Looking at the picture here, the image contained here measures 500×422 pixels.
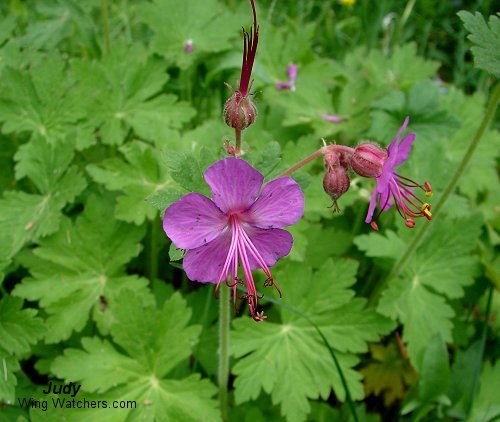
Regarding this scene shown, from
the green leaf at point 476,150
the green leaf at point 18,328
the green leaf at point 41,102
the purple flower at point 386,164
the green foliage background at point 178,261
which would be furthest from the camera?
the green leaf at point 476,150

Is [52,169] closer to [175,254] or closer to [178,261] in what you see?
[178,261]

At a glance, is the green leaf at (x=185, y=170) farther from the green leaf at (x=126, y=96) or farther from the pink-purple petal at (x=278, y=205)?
the green leaf at (x=126, y=96)

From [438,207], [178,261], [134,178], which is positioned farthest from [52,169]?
[438,207]

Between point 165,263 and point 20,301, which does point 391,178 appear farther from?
point 165,263

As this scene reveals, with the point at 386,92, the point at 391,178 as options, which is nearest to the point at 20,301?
the point at 391,178

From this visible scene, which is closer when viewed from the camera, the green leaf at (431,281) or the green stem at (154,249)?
the green leaf at (431,281)

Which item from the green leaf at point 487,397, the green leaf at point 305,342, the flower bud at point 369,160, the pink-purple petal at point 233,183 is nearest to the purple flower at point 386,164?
the flower bud at point 369,160
